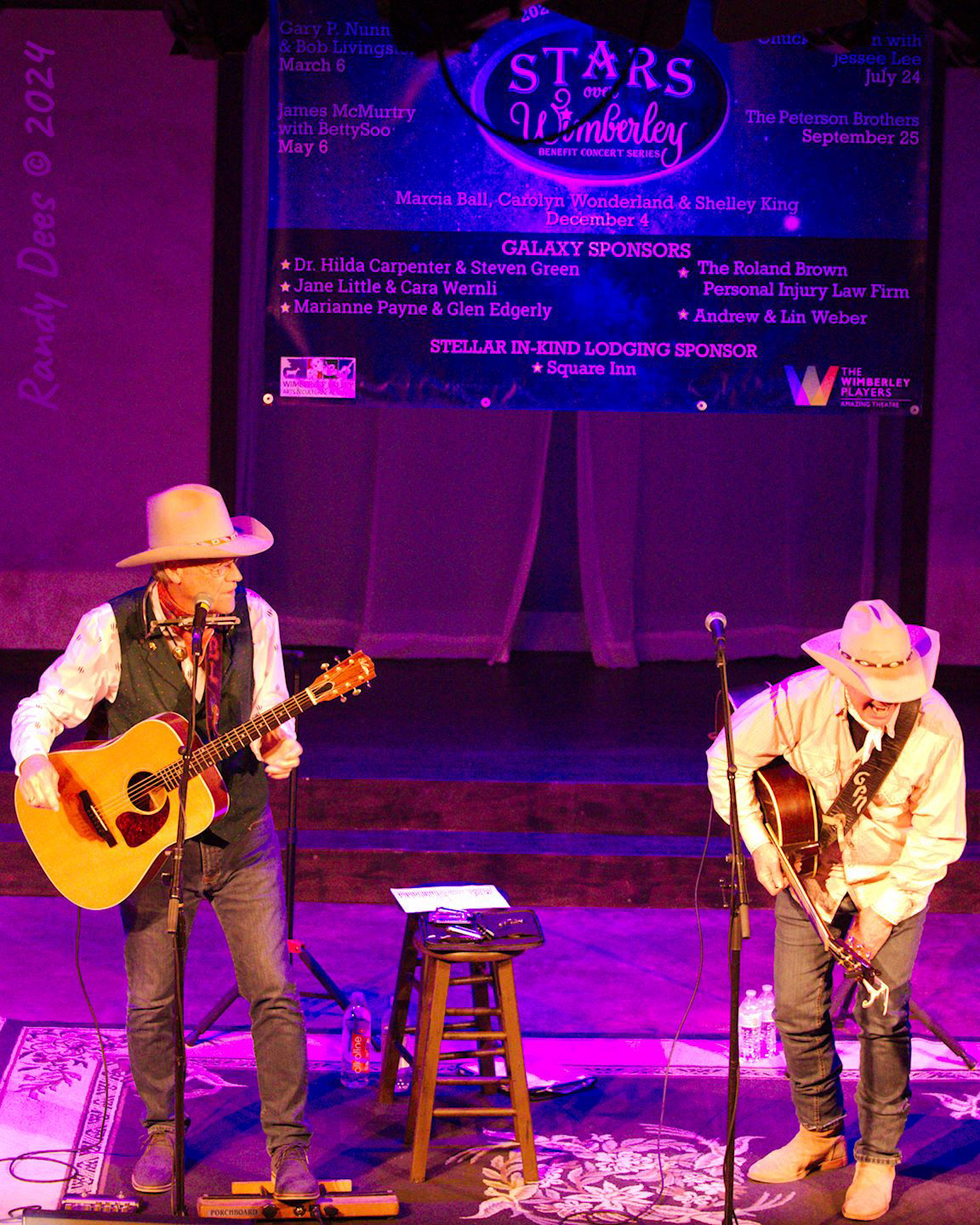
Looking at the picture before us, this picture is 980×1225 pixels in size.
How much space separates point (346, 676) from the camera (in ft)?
13.8

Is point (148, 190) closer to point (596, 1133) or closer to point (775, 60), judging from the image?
point (775, 60)

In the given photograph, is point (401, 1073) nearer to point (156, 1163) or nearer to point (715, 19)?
point (156, 1163)

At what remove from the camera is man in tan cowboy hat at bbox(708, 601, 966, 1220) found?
4199mm

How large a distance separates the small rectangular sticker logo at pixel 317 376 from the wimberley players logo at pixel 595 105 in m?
1.23

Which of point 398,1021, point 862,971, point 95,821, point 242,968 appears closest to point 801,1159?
point 862,971

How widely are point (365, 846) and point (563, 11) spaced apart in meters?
3.59

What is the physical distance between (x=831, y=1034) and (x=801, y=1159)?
37cm

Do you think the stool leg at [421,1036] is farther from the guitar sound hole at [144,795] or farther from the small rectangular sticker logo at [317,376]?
the small rectangular sticker logo at [317,376]

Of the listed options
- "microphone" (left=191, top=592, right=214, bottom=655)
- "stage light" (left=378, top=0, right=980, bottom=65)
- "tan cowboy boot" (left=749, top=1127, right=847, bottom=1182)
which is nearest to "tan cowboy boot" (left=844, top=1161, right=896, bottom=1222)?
"tan cowboy boot" (left=749, top=1127, right=847, bottom=1182)

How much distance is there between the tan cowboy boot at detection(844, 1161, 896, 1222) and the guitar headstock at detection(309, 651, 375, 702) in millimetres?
1901

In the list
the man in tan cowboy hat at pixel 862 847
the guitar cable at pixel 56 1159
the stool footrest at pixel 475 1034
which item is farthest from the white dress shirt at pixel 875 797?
the guitar cable at pixel 56 1159

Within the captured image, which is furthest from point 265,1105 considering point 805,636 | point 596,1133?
point 805,636

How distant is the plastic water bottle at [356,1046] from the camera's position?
16.5ft

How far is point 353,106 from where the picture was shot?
7230 mm
